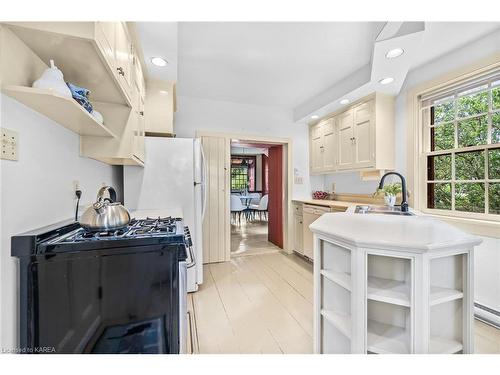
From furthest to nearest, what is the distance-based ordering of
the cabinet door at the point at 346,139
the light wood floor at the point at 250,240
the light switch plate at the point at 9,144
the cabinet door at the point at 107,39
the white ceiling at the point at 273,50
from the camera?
1. the light wood floor at the point at 250,240
2. the cabinet door at the point at 346,139
3. the white ceiling at the point at 273,50
4. the cabinet door at the point at 107,39
5. the light switch plate at the point at 9,144

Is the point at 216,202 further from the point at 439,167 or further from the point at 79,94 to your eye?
the point at 439,167

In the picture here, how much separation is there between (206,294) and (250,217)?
521 centimetres

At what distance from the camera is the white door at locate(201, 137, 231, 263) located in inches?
133

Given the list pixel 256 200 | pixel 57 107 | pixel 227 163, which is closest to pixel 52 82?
pixel 57 107

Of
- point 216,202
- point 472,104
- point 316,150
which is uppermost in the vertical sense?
point 472,104

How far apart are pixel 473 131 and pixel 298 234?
2409 mm

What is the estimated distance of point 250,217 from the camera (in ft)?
24.9

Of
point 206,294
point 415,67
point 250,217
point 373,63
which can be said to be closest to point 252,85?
A: point 373,63

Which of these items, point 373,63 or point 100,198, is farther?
point 373,63

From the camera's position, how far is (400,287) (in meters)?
1.05

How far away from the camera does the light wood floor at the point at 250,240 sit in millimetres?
3936

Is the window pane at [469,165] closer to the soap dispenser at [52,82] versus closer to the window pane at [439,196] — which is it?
the window pane at [439,196]

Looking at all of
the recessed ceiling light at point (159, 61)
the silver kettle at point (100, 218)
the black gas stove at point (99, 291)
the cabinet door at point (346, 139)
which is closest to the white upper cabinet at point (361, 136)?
the cabinet door at point (346, 139)

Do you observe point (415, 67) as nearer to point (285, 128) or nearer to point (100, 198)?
point (285, 128)
